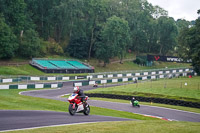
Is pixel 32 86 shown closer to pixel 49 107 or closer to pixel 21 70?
pixel 21 70

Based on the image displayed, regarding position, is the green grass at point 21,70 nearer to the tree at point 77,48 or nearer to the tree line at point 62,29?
the tree line at point 62,29

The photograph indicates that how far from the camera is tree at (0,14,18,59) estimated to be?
60625 mm

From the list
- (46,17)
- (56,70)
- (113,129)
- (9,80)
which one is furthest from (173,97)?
(46,17)

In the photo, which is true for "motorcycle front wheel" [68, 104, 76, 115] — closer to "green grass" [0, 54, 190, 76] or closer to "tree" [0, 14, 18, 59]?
"green grass" [0, 54, 190, 76]

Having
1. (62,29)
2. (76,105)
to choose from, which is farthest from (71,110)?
(62,29)

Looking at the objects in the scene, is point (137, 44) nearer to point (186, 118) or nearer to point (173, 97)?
point (173, 97)

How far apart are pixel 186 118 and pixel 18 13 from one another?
2209 inches

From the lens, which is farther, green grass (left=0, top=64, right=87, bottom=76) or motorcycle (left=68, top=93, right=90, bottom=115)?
green grass (left=0, top=64, right=87, bottom=76)

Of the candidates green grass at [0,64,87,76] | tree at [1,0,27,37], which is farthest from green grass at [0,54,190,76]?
tree at [1,0,27,37]

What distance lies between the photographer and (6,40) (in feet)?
201

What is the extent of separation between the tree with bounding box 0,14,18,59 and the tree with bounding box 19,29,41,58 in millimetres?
3436

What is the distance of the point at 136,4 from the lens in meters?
112

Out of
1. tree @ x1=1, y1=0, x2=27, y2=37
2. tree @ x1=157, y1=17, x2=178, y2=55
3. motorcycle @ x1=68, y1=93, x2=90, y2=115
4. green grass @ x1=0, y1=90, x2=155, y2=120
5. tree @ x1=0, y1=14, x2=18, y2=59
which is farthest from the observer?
tree @ x1=157, y1=17, x2=178, y2=55

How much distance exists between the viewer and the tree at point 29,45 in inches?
2621
